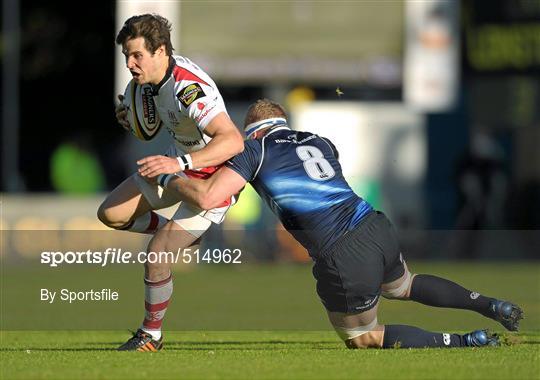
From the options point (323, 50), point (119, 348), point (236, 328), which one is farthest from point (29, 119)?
point (119, 348)

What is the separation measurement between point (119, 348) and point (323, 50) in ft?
51.6

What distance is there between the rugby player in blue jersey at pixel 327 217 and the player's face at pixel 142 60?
682 millimetres

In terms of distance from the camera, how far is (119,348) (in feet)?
33.3

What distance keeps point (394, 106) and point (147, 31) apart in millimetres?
15684

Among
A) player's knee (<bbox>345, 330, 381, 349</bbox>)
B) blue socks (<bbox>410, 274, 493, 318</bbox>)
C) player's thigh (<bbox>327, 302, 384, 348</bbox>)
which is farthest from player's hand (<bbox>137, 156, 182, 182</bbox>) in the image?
blue socks (<bbox>410, 274, 493, 318</bbox>)

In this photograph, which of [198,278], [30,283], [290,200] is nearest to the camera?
[290,200]

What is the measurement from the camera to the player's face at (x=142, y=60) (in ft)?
32.2

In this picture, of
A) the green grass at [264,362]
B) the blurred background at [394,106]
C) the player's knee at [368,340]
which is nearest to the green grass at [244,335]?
the green grass at [264,362]

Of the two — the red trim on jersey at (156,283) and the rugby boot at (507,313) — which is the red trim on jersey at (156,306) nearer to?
the red trim on jersey at (156,283)

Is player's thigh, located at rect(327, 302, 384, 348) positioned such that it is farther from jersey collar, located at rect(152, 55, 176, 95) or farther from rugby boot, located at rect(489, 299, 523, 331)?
jersey collar, located at rect(152, 55, 176, 95)

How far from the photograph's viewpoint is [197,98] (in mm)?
9773

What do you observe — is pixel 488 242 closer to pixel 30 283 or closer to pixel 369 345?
pixel 30 283

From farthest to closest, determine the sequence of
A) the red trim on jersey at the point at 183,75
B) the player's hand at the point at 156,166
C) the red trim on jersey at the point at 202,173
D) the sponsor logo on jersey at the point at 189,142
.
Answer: the sponsor logo on jersey at the point at 189,142 < the red trim on jersey at the point at 202,173 < the red trim on jersey at the point at 183,75 < the player's hand at the point at 156,166

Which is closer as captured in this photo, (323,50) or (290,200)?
(290,200)
